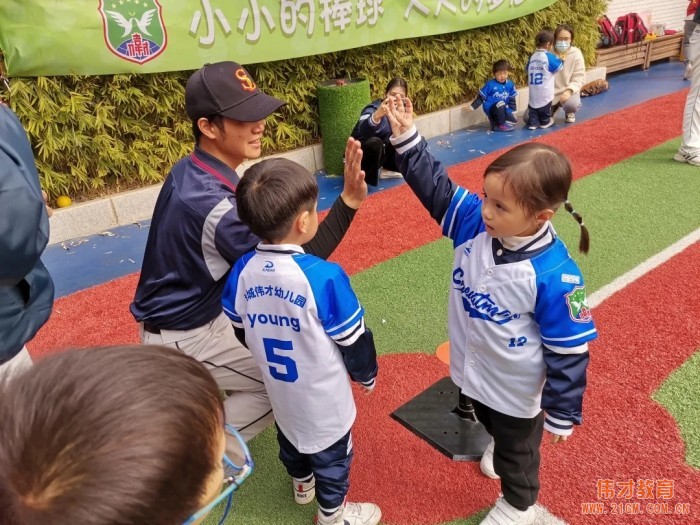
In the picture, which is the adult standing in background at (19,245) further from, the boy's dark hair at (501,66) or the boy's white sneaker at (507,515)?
the boy's dark hair at (501,66)

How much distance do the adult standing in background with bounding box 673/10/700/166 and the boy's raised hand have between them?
4.90 metres

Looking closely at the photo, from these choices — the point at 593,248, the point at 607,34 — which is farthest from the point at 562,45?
the point at 593,248

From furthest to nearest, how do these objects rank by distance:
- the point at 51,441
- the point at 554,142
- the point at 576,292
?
the point at 554,142, the point at 576,292, the point at 51,441

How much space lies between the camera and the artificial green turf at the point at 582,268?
243 centimetres

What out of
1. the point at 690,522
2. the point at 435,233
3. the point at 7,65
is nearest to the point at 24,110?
the point at 7,65

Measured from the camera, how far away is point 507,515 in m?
2.10

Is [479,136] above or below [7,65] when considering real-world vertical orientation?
below

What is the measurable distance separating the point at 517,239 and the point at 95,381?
4.60 feet

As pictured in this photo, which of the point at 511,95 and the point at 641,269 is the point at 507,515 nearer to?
the point at 641,269

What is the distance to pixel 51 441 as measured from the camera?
69cm

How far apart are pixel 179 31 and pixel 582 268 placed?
4.18 metres

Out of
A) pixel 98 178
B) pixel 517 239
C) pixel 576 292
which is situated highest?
pixel 517 239

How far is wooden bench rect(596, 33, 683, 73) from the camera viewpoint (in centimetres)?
1110

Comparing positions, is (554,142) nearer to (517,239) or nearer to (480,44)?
(480,44)
